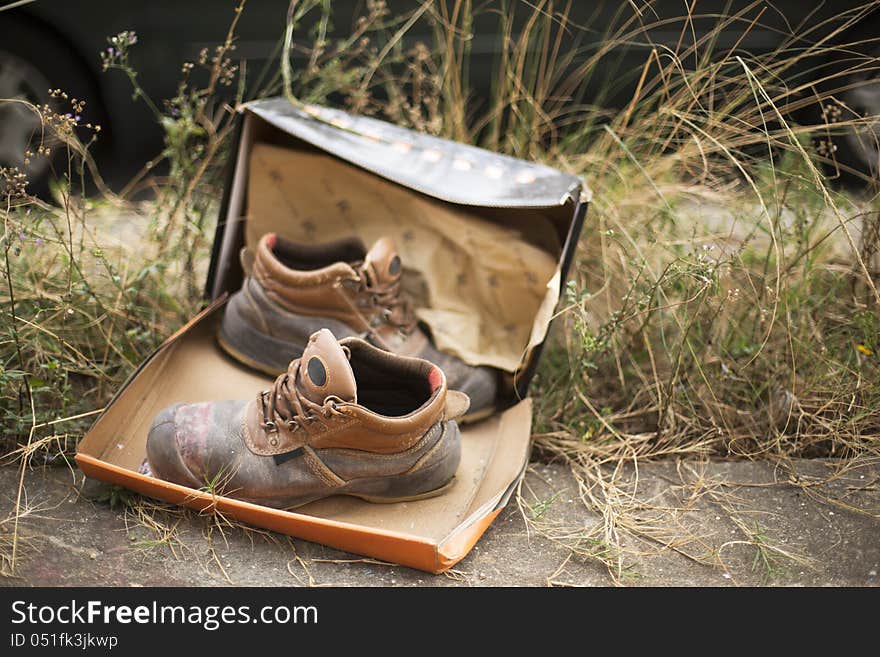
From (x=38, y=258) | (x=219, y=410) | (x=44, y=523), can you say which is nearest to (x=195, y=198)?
(x=38, y=258)

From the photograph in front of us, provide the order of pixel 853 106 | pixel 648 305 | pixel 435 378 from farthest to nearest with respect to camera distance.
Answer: pixel 853 106, pixel 648 305, pixel 435 378

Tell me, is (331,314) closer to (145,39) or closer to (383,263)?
(383,263)

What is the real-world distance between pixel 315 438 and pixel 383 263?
57cm

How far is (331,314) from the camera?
6.71 feet

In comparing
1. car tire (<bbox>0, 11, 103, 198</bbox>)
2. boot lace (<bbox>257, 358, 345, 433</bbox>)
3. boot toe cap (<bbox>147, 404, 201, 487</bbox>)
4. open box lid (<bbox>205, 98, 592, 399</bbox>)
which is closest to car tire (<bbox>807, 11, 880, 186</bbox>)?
open box lid (<bbox>205, 98, 592, 399</bbox>)

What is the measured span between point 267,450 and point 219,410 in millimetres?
142

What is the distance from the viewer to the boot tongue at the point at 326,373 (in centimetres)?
155

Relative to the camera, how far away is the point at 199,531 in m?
1.64

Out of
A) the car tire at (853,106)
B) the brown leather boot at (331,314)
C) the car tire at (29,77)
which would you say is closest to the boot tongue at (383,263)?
the brown leather boot at (331,314)

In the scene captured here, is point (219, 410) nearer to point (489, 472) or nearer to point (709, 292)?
point (489, 472)

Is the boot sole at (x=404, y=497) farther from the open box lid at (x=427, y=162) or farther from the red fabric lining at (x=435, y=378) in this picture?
the open box lid at (x=427, y=162)

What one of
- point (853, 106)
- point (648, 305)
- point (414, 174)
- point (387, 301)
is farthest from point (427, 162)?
point (853, 106)

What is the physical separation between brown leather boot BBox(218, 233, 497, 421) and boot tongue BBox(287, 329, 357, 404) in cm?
42

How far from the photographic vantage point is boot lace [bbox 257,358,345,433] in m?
1.57
